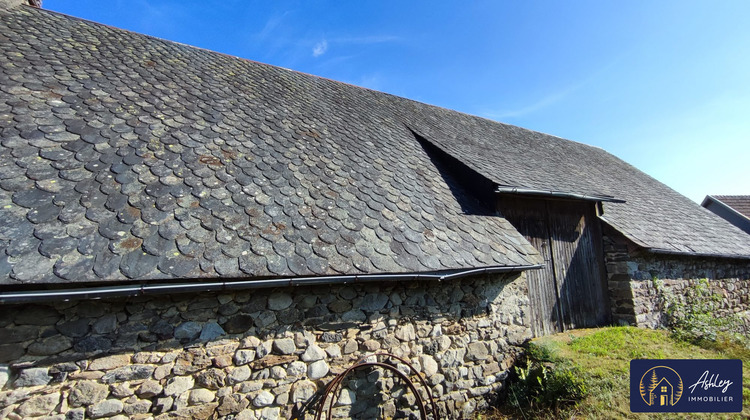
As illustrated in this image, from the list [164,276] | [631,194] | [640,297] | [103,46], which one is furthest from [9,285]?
[631,194]

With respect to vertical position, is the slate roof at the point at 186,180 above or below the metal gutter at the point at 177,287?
above

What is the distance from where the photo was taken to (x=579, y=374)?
431 centimetres

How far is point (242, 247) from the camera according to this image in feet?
11.0

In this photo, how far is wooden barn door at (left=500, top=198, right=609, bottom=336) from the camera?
240 inches

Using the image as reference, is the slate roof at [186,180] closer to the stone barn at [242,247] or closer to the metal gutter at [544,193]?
the stone barn at [242,247]

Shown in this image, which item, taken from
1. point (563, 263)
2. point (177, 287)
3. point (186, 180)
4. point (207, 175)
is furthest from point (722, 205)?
point (177, 287)

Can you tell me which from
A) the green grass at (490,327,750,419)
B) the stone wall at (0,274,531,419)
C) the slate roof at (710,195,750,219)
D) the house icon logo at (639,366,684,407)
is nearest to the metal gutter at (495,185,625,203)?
the stone wall at (0,274,531,419)

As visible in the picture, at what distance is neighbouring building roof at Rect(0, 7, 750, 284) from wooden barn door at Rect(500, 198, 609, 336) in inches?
19.4

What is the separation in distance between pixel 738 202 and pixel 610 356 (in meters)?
17.0

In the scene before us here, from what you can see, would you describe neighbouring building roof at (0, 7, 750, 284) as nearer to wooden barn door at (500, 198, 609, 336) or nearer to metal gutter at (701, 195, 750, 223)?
wooden barn door at (500, 198, 609, 336)

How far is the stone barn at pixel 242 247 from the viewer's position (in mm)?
2814

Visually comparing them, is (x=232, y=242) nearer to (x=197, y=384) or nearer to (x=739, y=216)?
(x=197, y=384)

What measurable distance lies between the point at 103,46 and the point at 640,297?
10.3m

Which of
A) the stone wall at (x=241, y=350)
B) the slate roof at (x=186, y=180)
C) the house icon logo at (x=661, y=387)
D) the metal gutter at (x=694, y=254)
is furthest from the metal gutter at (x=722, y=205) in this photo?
the stone wall at (x=241, y=350)
